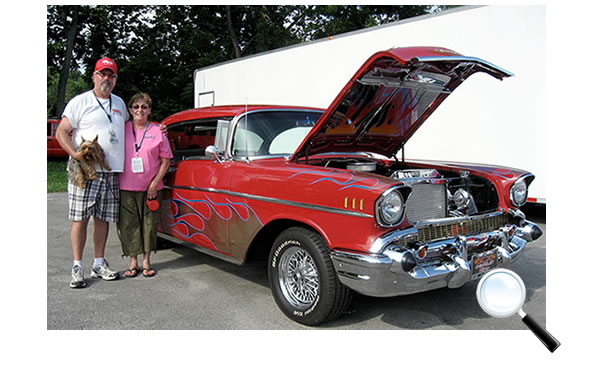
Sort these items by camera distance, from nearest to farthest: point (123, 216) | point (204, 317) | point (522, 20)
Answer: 1. point (204, 317)
2. point (123, 216)
3. point (522, 20)

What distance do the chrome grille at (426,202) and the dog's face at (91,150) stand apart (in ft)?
8.82

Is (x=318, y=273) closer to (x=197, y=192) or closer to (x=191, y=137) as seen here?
(x=197, y=192)

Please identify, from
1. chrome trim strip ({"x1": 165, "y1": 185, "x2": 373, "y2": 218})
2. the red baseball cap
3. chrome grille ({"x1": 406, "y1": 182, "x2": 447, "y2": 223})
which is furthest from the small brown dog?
chrome grille ({"x1": 406, "y1": 182, "x2": 447, "y2": 223})

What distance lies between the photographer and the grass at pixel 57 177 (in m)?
11.7

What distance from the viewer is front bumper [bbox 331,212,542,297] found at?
8.99 feet

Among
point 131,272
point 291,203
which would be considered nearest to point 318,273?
point 291,203

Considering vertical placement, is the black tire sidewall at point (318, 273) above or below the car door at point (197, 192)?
below

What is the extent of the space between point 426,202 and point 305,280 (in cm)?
106

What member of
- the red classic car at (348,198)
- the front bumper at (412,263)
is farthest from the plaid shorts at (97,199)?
the front bumper at (412,263)

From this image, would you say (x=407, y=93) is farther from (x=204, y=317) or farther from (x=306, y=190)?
(x=204, y=317)

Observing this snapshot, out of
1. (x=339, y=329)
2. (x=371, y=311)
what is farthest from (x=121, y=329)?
(x=371, y=311)

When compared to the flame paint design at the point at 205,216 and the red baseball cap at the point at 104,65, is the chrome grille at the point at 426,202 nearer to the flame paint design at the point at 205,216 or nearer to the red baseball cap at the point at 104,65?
the flame paint design at the point at 205,216

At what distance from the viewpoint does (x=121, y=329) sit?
320 cm

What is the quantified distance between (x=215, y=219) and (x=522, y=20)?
16.6 ft
